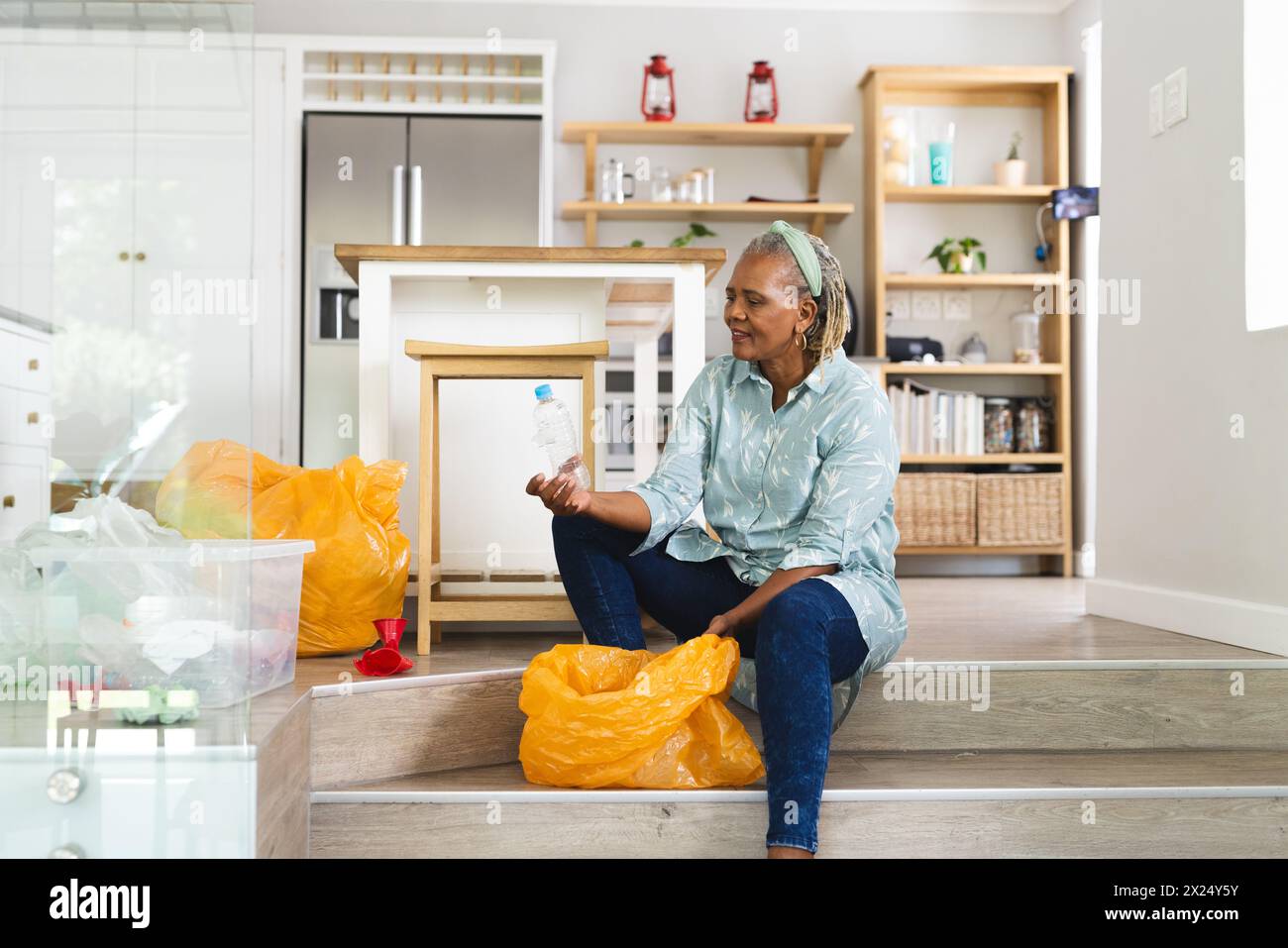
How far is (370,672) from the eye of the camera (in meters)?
1.83

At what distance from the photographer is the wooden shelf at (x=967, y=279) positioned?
4516mm

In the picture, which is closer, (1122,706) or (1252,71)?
(1122,706)

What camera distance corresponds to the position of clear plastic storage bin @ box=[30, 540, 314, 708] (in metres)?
1.20

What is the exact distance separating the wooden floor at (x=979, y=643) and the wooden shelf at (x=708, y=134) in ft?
7.44

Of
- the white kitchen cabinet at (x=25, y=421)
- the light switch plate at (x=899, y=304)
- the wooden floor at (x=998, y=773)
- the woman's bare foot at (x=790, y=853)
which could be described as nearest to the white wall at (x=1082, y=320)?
the light switch plate at (x=899, y=304)

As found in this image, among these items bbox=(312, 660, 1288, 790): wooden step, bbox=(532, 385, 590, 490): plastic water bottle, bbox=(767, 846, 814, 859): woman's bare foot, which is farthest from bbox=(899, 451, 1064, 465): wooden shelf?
bbox=(767, 846, 814, 859): woman's bare foot

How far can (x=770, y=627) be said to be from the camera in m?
1.51

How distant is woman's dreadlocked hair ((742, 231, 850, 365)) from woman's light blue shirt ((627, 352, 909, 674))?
4 centimetres

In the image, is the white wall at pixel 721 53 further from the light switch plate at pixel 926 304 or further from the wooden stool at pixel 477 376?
the wooden stool at pixel 477 376

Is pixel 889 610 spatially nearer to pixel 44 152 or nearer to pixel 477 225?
pixel 44 152

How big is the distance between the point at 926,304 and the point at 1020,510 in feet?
3.30

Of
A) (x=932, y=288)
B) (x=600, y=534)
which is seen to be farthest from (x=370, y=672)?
(x=932, y=288)

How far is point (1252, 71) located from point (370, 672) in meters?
2.10
